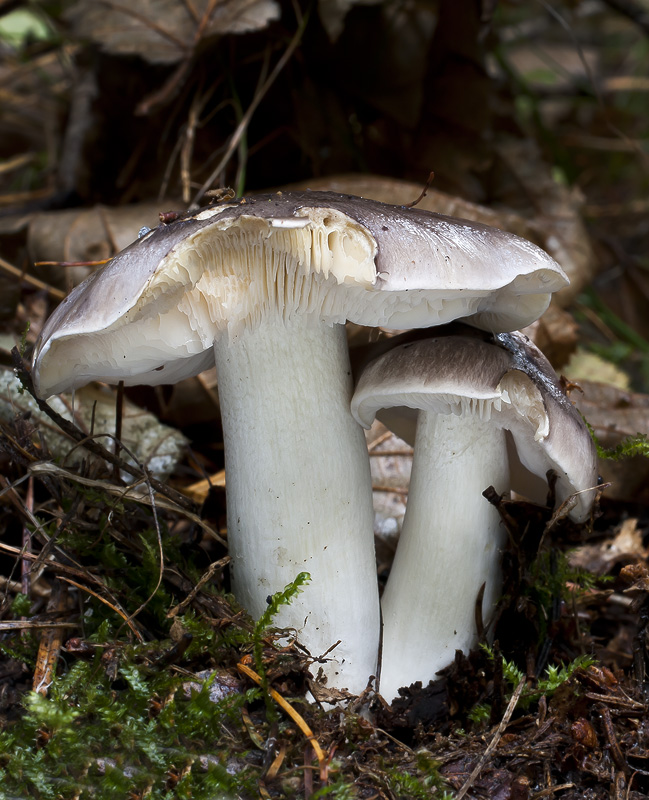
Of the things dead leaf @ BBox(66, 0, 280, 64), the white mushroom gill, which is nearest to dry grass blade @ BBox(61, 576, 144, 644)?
the white mushroom gill

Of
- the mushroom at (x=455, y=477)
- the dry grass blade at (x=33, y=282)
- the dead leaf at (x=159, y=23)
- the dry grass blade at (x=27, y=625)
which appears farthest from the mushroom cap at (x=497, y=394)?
the dead leaf at (x=159, y=23)

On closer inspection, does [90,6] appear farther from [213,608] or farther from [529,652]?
[529,652]

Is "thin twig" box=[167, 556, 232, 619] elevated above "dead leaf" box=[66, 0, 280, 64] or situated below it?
below

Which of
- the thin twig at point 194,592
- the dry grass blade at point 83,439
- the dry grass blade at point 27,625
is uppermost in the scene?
the dry grass blade at point 83,439

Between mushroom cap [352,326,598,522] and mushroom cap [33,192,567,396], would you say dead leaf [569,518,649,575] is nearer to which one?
mushroom cap [352,326,598,522]

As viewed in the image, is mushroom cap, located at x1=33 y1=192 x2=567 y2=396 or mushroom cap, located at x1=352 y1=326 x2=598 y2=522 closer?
mushroom cap, located at x1=33 y1=192 x2=567 y2=396

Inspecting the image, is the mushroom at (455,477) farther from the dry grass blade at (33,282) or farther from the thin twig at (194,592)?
the dry grass blade at (33,282)

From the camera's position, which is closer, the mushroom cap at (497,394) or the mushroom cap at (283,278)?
the mushroom cap at (283,278)

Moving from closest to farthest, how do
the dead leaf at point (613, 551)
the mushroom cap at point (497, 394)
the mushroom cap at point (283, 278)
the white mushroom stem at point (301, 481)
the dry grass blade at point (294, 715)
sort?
1. the mushroom cap at point (283, 278)
2. the dry grass blade at point (294, 715)
3. the mushroom cap at point (497, 394)
4. the white mushroom stem at point (301, 481)
5. the dead leaf at point (613, 551)

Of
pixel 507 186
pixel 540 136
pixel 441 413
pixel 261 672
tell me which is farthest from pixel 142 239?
pixel 540 136
